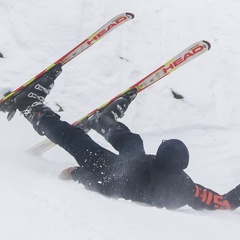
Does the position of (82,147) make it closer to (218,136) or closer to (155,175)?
(155,175)

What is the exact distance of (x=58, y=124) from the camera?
171 inches

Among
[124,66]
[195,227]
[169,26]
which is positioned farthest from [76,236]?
[169,26]

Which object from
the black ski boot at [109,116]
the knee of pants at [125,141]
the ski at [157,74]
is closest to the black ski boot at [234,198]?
the knee of pants at [125,141]

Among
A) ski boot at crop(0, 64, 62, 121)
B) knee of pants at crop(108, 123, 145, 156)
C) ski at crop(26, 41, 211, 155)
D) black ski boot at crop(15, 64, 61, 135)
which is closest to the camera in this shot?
knee of pants at crop(108, 123, 145, 156)

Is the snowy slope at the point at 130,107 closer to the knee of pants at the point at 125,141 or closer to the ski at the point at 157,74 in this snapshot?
the ski at the point at 157,74

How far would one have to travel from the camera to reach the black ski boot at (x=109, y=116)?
4707mm

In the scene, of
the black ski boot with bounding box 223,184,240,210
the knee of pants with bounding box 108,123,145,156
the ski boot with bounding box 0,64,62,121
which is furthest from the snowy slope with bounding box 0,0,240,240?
the knee of pants with bounding box 108,123,145,156

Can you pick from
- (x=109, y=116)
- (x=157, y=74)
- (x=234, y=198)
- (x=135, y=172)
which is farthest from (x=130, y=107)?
(x=135, y=172)

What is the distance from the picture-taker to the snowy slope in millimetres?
2703

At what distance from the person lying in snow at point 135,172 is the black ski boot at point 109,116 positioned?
0.30 metres

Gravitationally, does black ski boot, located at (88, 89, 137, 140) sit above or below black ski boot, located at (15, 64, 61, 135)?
below

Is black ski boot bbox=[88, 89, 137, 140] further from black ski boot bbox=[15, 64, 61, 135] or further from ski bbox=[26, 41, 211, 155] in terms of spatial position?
black ski boot bbox=[15, 64, 61, 135]

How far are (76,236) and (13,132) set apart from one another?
331cm

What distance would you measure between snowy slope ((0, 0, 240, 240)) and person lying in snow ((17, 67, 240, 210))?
0.16 m
